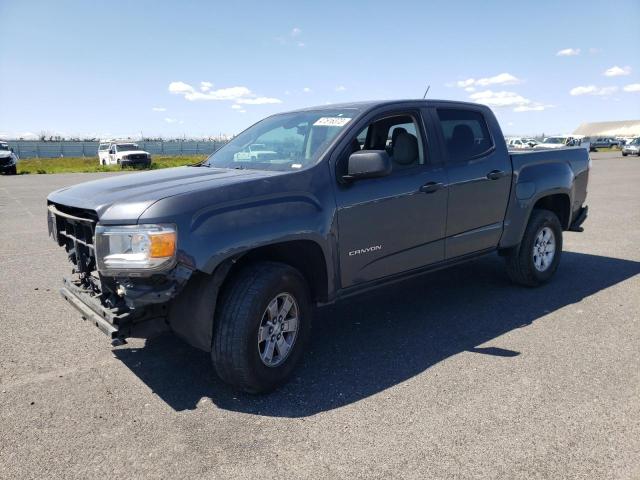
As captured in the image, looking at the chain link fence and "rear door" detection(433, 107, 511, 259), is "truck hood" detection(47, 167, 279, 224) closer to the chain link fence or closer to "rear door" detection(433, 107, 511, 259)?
"rear door" detection(433, 107, 511, 259)

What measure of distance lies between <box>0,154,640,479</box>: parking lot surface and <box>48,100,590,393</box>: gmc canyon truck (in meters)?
0.46

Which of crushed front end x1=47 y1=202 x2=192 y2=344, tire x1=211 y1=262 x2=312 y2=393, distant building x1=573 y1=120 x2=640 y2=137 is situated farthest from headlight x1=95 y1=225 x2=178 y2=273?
distant building x1=573 y1=120 x2=640 y2=137

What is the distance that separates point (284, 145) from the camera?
4238mm

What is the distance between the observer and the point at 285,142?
4277mm

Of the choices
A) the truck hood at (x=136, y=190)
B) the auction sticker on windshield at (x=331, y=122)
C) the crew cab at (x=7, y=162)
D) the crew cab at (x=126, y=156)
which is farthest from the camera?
the crew cab at (x=126, y=156)

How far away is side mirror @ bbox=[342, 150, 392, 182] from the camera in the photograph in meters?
3.59

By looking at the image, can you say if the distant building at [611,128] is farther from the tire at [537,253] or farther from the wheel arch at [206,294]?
the wheel arch at [206,294]

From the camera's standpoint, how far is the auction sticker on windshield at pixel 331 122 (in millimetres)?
4057

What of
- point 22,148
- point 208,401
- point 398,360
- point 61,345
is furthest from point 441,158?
point 22,148

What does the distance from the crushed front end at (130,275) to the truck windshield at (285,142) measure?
4.07ft

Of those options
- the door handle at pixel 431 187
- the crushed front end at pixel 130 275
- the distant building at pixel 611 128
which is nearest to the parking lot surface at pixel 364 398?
the crushed front end at pixel 130 275

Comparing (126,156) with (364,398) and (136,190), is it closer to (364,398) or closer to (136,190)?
Answer: (136,190)

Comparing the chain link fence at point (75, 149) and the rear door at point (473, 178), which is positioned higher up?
the chain link fence at point (75, 149)

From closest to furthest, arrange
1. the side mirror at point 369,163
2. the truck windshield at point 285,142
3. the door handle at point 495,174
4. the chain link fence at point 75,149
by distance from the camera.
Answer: the side mirror at point 369,163
the truck windshield at point 285,142
the door handle at point 495,174
the chain link fence at point 75,149
